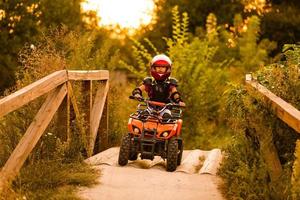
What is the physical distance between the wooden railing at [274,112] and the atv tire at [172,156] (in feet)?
5.42

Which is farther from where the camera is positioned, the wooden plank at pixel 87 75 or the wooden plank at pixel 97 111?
the wooden plank at pixel 97 111

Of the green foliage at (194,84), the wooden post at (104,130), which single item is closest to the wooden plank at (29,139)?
the wooden post at (104,130)

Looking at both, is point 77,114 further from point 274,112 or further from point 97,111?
point 274,112

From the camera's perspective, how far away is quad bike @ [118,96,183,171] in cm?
842

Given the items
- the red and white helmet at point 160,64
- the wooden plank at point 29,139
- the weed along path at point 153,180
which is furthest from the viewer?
the red and white helmet at point 160,64

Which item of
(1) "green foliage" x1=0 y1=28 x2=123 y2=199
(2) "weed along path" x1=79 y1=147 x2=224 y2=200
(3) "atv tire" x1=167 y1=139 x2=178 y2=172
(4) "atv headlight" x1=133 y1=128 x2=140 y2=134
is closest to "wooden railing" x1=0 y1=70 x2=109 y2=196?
(1) "green foliage" x1=0 y1=28 x2=123 y2=199

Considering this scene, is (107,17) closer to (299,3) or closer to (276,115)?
(299,3)

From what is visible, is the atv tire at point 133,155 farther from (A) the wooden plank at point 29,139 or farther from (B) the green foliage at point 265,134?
(B) the green foliage at point 265,134

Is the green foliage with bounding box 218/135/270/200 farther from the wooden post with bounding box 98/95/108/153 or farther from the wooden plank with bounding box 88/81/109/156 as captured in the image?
the wooden post with bounding box 98/95/108/153

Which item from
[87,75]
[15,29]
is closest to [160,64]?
[87,75]

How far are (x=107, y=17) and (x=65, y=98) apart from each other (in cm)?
2044

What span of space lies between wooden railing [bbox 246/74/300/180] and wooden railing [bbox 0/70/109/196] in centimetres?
220

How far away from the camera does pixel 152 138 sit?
851 centimetres

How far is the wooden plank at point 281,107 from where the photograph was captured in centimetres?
548
